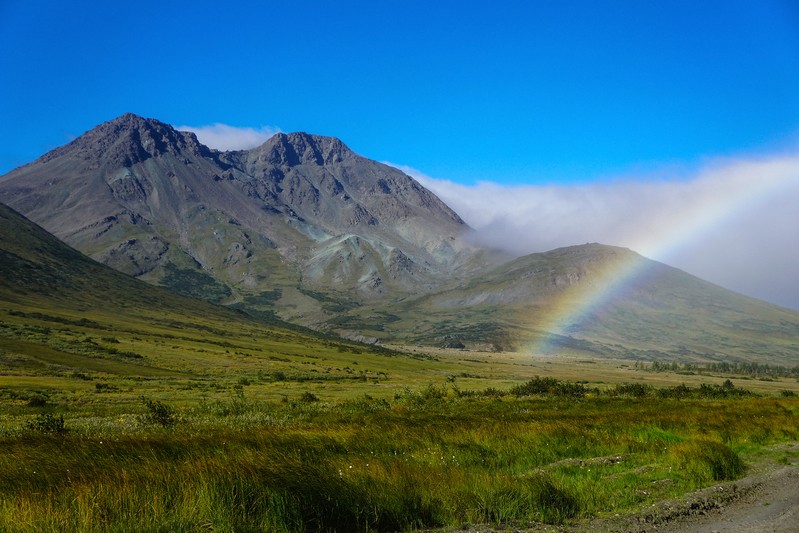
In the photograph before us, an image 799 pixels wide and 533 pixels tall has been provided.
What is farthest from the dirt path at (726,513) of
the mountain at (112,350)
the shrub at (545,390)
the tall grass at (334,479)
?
the mountain at (112,350)

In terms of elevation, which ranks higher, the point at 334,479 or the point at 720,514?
the point at 334,479

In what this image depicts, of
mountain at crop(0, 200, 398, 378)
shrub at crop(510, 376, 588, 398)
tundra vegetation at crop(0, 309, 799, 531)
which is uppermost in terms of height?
tundra vegetation at crop(0, 309, 799, 531)

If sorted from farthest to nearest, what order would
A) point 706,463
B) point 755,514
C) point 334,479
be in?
point 706,463, point 755,514, point 334,479

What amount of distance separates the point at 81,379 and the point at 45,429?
167 ft

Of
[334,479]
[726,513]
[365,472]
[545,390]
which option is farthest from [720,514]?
[545,390]

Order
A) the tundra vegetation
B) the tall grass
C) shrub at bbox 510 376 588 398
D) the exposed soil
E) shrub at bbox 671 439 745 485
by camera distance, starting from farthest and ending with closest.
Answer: shrub at bbox 510 376 588 398 < shrub at bbox 671 439 745 485 < the exposed soil < the tundra vegetation < the tall grass

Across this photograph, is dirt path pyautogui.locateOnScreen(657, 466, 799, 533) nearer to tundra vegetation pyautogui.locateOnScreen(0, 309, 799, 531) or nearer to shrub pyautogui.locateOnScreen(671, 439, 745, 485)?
shrub pyautogui.locateOnScreen(671, 439, 745, 485)

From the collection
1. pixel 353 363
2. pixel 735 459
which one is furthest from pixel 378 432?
pixel 353 363

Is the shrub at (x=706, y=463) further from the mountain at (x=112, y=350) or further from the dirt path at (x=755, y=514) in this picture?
the mountain at (x=112, y=350)

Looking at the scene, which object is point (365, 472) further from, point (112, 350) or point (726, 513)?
point (112, 350)

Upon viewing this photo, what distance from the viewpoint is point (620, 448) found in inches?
679

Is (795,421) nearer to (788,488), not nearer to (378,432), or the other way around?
(788,488)

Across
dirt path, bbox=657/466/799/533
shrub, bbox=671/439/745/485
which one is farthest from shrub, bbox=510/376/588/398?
dirt path, bbox=657/466/799/533

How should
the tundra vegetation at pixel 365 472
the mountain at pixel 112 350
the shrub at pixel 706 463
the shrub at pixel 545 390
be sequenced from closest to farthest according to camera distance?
the tundra vegetation at pixel 365 472, the shrub at pixel 706 463, the shrub at pixel 545 390, the mountain at pixel 112 350
